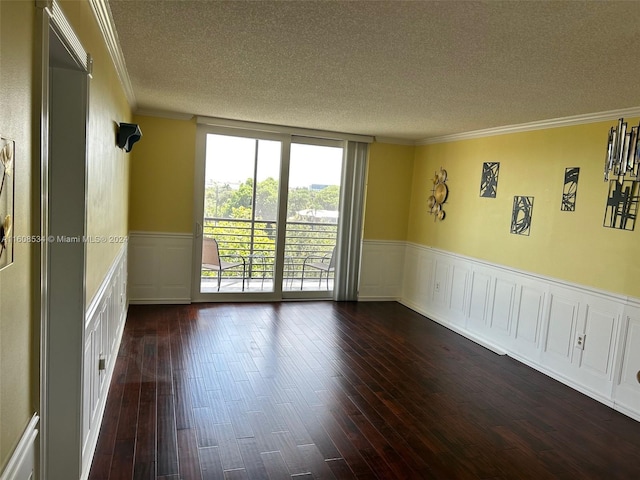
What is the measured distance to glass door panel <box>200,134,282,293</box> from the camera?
19.5ft

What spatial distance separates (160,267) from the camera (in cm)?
581

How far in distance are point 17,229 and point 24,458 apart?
2.08 feet

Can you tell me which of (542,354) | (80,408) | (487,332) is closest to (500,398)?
(542,354)

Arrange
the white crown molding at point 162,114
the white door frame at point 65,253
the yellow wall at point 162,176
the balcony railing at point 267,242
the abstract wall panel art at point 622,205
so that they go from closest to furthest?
the white door frame at point 65,253, the abstract wall panel art at point 622,205, the white crown molding at point 162,114, the yellow wall at point 162,176, the balcony railing at point 267,242

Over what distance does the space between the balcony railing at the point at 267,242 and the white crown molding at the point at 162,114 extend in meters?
1.30

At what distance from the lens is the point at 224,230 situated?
19.9ft

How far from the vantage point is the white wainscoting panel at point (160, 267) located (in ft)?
18.7

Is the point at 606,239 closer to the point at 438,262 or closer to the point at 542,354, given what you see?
the point at 542,354

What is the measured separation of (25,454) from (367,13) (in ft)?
6.97

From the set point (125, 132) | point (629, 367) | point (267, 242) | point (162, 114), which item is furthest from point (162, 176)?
point (629, 367)

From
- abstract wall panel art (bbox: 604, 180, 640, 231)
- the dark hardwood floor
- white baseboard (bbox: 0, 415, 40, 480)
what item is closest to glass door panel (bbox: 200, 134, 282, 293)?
the dark hardwood floor

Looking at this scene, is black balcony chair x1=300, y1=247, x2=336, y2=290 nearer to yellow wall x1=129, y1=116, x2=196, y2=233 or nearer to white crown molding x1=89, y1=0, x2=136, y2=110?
yellow wall x1=129, y1=116, x2=196, y2=233

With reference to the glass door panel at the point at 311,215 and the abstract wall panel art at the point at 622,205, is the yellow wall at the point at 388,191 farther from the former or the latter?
the abstract wall panel art at the point at 622,205

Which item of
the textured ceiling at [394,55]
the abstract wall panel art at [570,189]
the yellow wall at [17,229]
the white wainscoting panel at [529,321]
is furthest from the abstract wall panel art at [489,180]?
the yellow wall at [17,229]
